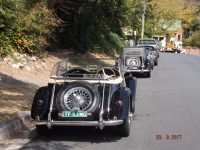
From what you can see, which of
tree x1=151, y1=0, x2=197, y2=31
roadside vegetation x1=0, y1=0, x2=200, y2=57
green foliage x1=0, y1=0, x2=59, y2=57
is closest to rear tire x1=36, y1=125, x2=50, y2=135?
roadside vegetation x1=0, y1=0, x2=200, y2=57

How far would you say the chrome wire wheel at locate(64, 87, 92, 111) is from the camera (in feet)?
28.2

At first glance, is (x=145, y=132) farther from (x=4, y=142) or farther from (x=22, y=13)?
(x=22, y=13)

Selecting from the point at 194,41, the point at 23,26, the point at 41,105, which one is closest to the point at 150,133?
the point at 41,105

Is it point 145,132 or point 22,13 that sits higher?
point 22,13

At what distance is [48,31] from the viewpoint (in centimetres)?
2120

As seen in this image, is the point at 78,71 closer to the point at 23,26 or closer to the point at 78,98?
the point at 78,98

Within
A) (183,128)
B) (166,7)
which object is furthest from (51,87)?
(166,7)

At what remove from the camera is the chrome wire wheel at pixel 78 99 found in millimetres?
8594

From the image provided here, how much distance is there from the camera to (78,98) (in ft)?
28.3

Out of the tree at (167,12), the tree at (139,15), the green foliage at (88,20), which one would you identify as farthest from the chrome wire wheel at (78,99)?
the tree at (167,12)

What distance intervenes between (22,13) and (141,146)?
40.8 ft

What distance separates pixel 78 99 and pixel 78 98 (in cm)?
2

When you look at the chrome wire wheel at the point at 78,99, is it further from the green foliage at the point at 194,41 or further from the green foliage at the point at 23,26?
the green foliage at the point at 194,41
